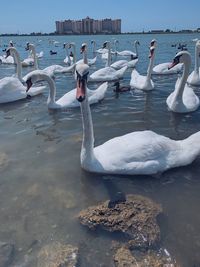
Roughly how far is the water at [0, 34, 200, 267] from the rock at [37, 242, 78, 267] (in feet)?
0.32

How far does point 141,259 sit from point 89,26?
6154 inches

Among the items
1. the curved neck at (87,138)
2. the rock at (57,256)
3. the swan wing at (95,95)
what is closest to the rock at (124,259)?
the rock at (57,256)

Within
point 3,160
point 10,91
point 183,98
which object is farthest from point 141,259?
point 10,91

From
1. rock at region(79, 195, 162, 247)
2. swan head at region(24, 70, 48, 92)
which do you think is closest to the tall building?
swan head at region(24, 70, 48, 92)

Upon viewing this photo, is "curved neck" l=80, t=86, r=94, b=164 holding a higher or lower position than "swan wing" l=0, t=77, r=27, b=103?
higher

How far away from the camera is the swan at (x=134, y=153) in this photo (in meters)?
5.93

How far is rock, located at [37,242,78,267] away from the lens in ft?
13.6

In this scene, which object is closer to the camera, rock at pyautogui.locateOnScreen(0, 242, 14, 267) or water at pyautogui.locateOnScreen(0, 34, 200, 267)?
rock at pyautogui.locateOnScreen(0, 242, 14, 267)

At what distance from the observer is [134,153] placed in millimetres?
5941

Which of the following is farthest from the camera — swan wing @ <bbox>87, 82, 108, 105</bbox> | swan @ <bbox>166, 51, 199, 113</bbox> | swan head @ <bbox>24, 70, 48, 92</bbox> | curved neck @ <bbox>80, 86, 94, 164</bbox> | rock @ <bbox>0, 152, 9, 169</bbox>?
swan wing @ <bbox>87, 82, 108, 105</bbox>

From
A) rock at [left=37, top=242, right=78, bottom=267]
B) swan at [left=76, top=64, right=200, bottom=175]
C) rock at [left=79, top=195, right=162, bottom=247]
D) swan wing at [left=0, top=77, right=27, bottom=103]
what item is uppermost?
swan at [left=76, top=64, right=200, bottom=175]

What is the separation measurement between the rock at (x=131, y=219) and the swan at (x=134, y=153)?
2.58ft

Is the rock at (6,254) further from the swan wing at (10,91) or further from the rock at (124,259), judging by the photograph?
the swan wing at (10,91)

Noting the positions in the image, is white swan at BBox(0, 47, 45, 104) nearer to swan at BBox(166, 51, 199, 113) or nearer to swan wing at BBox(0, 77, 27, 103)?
swan wing at BBox(0, 77, 27, 103)
